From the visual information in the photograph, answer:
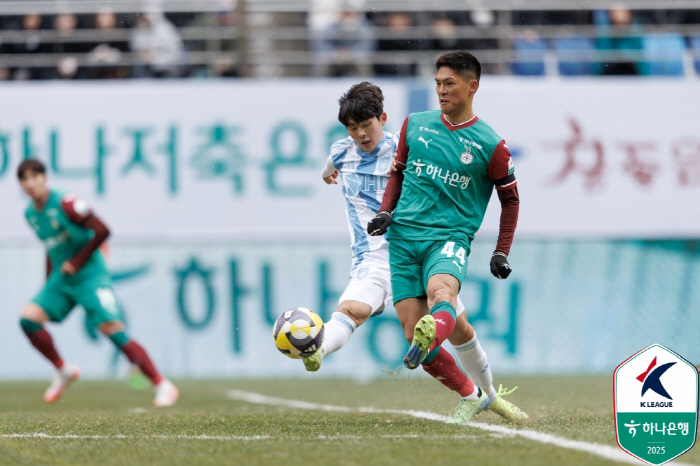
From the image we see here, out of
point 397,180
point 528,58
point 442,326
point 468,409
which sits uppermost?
point 528,58

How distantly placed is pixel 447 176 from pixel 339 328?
1132 millimetres

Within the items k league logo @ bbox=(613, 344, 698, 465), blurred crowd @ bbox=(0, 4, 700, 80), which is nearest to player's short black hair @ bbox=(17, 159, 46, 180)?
blurred crowd @ bbox=(0, 4, 700, 80)

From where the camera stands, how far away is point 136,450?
5.15 metres

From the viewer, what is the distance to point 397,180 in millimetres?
6398

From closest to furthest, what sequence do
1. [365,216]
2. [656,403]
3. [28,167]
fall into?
1. [656,403]
2. [365,216]
3. [28,167]

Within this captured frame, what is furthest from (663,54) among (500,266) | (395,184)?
(500,266)

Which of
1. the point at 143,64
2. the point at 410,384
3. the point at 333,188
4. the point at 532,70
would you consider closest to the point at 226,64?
the point at 143,64

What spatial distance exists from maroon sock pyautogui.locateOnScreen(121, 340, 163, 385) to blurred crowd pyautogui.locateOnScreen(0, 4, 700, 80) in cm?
524

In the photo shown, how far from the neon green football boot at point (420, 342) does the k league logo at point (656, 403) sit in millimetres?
1119

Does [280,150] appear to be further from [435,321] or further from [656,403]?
[656,403]

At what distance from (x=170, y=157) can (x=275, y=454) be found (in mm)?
9120

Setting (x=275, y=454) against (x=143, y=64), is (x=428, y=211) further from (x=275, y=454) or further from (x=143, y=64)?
(x=143, y=64)

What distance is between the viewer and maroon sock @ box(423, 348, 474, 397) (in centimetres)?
643

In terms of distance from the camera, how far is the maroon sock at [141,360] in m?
9.78
